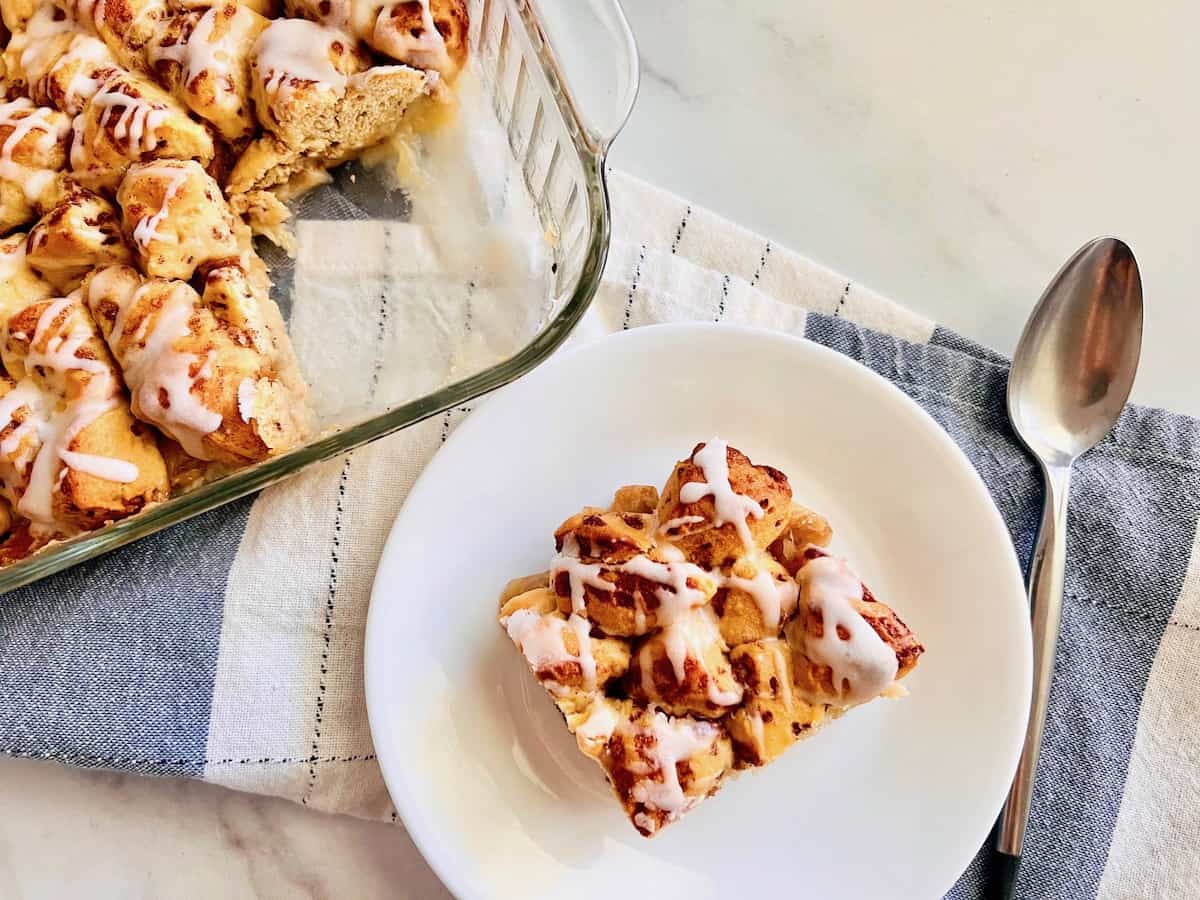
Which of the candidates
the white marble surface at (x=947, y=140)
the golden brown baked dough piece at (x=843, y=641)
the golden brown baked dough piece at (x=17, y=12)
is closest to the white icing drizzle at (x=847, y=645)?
the golden brown baked dough piece at (x=843, y=641)

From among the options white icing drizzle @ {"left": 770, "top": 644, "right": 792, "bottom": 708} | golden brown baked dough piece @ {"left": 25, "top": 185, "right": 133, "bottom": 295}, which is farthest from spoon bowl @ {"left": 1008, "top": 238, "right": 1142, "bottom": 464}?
golden brown baked dough piece @ {"left": 25, "top": 185, "right": 133, "bottom": 295}

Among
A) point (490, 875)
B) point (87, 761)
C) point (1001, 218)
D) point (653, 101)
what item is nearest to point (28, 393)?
point (87, 761)

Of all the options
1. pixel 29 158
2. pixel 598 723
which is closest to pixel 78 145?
pixel 29 158

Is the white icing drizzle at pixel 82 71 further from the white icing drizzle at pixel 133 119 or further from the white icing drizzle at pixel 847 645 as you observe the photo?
the white icing drizzle at pixel 847 645

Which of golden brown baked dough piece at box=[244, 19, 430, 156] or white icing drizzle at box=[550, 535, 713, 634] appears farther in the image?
golden brown baked dough piece at box=[244, 19, 430, 156]

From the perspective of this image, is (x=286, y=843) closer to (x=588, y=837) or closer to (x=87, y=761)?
(x=87, y=761)

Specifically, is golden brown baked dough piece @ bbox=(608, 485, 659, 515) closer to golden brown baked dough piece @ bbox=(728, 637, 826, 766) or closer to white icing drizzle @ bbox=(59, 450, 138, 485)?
golden brown baked dough piece @ bbox=(728, 637, 826, 766)
